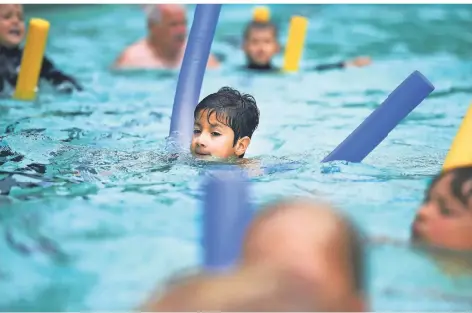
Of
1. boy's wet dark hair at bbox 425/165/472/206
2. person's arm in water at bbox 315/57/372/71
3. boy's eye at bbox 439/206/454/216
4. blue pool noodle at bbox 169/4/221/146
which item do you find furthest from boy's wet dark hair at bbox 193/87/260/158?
person's arm in water at bbox 315/57/372/71

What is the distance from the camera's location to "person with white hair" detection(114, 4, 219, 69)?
257 inches

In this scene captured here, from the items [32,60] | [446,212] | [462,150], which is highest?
[32,60]

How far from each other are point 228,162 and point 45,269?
1415mm

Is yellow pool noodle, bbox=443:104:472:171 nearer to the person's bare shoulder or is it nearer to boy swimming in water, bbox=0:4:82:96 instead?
boy swimming in water, bbox=0:4:82:96

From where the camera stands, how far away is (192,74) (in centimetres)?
399

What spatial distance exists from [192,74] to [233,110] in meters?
0.35

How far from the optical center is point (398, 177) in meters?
3.50

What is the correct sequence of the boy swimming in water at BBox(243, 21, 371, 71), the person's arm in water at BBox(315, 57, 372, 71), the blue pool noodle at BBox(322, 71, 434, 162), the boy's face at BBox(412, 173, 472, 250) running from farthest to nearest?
the boy swimming in water at BBox(243, 21, 371, 71), the person's arm in water at BBox(315, 57, 372, 71), the blue pool noodle at BBox(322, 71, 434, 162), the boy's face at BBox(412, 173, 472, 250)

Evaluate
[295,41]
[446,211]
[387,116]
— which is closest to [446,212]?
[446,211]

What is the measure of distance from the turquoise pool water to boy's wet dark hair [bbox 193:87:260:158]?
0.20 metres

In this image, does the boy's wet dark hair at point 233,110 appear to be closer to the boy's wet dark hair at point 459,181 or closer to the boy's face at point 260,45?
the boy's wet dark hair at point 459,181

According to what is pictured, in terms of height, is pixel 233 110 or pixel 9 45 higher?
pixel 9 45

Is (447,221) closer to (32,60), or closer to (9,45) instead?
(32,60)

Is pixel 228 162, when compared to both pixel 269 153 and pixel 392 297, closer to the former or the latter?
pixel 269 153
